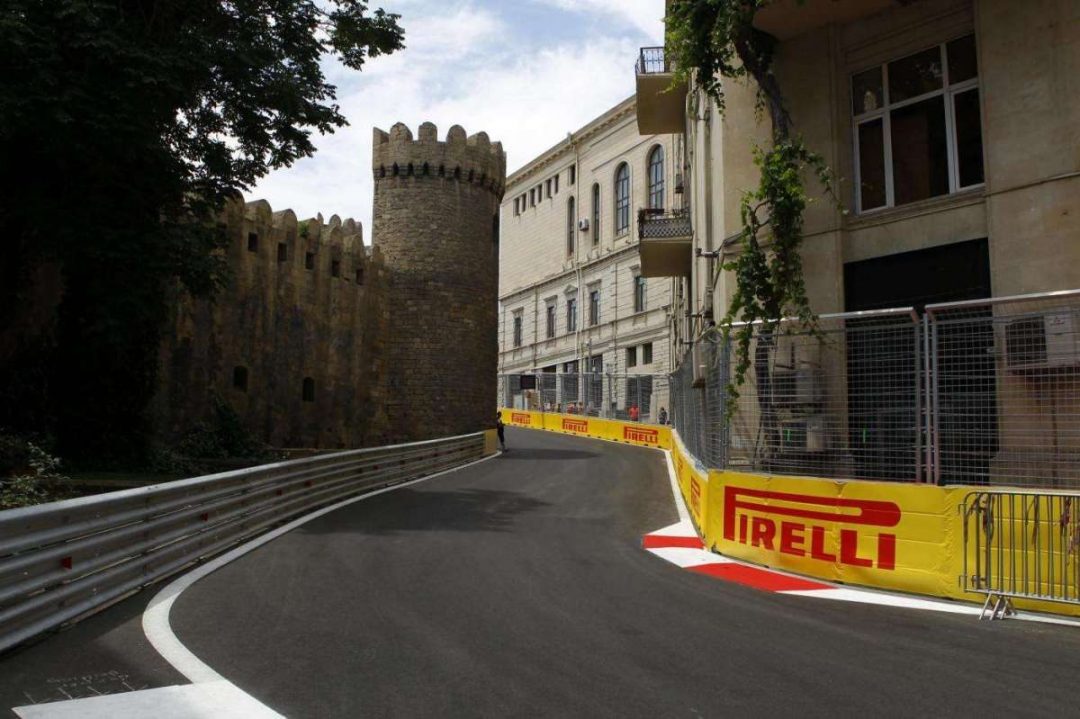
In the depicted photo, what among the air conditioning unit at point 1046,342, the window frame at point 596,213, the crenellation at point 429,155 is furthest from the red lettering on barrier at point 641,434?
the air conditioning unit at point 1046,342

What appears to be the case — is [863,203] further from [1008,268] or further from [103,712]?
[103,712]

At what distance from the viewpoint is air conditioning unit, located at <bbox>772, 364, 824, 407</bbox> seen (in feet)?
28.7

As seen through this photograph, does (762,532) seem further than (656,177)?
No

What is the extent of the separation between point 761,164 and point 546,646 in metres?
9.91

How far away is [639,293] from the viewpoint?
47.3 m

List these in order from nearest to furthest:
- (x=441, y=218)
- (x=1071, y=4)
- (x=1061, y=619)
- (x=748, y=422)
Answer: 1. (x=1061, y=619)
2. (x=748, y=422)
3. (x=1071, y=4)
4. (x=441, y=218)

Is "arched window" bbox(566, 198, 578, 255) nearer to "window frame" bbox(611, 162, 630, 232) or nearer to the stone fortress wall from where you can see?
"window frame" bbox(611, 162, 630, 232)

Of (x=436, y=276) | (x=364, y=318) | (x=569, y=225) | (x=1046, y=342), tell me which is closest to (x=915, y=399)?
(x=1046, y=342)

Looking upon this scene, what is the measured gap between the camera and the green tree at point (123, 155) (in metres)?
14.7

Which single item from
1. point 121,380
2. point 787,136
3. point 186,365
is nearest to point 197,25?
point 121,380

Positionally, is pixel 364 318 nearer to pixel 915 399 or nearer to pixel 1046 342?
pixel 915 399

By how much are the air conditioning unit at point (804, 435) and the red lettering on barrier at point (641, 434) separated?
2135cm

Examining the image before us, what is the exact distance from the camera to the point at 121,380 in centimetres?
1855

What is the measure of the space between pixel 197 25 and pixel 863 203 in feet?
45.4
